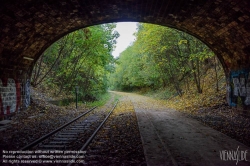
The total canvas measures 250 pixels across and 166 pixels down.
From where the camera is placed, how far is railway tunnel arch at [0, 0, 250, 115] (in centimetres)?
730

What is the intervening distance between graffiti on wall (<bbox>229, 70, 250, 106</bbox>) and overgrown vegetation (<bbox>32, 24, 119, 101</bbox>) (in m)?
9.68

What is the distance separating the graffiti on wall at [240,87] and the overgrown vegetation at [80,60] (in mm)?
9681

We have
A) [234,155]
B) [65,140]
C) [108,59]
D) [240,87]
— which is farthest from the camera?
[108,59]

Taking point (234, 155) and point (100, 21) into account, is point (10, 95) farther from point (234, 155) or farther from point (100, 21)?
point (234, 155)

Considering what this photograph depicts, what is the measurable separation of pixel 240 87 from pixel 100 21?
835cm

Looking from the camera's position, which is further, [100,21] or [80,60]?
[80,60]

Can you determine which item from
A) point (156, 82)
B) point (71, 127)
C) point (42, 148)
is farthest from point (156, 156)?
point (156, 82)

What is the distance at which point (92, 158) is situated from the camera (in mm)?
4758

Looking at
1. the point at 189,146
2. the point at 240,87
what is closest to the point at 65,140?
the point at 189,146

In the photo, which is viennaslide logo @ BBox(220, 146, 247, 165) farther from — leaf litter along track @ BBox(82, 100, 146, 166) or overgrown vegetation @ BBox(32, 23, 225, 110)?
overgrown vegetation @ BBox(32, 23, 225, 110)

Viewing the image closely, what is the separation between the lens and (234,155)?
507 centimetres

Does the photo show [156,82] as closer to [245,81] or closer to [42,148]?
[245,81]

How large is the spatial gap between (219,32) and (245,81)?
296cm

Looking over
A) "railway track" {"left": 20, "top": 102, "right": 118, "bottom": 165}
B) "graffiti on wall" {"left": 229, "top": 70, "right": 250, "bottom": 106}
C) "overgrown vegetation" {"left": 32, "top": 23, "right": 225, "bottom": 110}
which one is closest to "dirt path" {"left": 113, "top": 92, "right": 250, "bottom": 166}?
"railway track" {"left": 20, "top": 102, "right": 118, "bottom": 165}
